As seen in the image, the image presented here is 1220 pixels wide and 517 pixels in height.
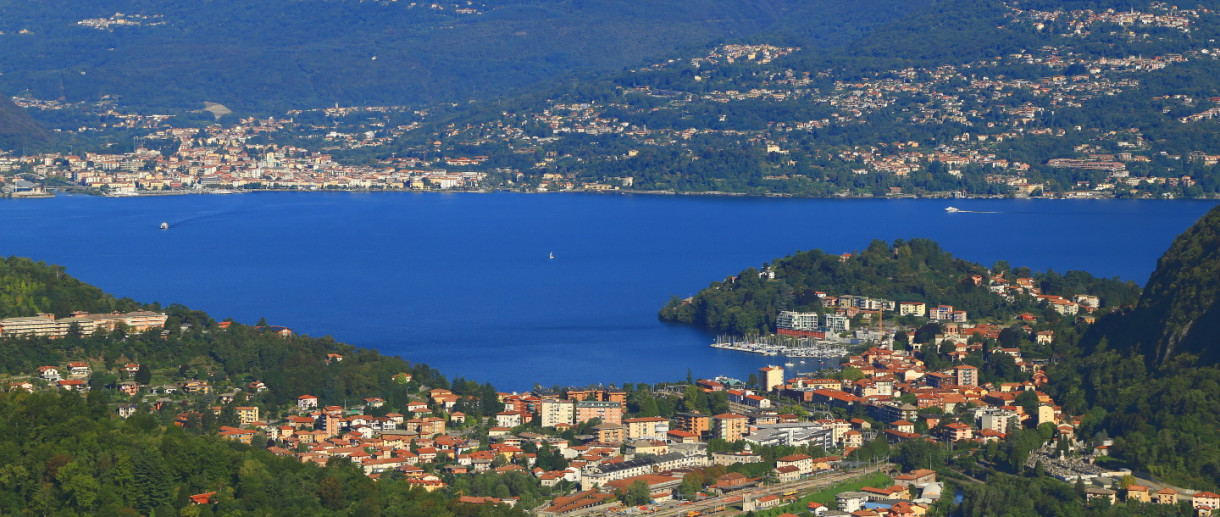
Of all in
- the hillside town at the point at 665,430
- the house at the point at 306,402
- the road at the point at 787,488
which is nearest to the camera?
the road at the point at 787,488

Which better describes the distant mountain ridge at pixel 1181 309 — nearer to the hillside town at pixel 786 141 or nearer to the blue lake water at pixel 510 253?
the blue lake water at pixel 510 253

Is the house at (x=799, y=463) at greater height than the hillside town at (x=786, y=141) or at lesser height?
lesser

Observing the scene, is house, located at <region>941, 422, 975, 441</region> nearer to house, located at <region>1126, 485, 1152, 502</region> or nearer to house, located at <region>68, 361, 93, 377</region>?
house, located at <region>1126, 485, 1152, 502</region>

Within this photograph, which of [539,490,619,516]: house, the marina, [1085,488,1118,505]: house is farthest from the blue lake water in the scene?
[1085,488,1118,505]: house

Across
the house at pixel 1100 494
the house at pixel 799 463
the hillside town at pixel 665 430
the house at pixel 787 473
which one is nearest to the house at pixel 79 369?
the hillside town at pixel 665 430

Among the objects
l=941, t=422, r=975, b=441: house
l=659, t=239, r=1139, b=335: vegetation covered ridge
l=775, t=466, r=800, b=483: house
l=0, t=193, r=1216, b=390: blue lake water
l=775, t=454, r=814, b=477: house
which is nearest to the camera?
l=775, t=466, r=800, b=483: house

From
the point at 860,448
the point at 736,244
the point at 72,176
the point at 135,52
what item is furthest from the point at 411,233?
the point at 135,52
